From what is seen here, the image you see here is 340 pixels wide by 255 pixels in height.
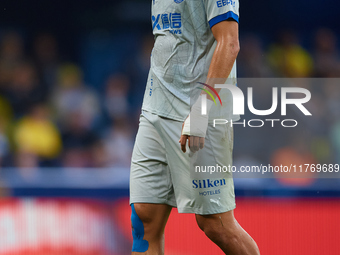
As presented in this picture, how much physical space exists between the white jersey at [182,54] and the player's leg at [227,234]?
437 mm

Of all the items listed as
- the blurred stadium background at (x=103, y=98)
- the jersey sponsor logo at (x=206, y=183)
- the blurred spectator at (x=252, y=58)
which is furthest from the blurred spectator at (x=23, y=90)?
the jersey sponsor logo at (x=206, y=183)

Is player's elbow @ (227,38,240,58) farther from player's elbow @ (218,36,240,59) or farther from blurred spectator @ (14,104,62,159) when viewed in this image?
blurred spectator @ (14,104,62,159)

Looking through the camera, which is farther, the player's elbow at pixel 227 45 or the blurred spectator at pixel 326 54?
the blurred spectator at pixel 326 54

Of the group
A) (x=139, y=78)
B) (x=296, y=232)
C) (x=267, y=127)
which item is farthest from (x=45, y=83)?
(x=296, y=232)

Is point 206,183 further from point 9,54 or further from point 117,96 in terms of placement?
point 9,54

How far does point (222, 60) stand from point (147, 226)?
0.79 m

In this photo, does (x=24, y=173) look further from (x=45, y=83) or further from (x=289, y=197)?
(x=289, y=197)

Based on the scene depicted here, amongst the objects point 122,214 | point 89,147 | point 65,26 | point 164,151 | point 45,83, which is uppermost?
point 65,26

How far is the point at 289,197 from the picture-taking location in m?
3.32

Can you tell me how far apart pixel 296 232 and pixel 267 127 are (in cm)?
106

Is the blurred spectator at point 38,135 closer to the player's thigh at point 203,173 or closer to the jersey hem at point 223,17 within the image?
the player's thigh at point 203,173

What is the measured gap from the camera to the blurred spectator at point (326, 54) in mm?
4176

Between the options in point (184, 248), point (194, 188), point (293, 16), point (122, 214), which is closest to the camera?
point (194, 188)

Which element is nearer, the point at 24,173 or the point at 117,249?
the point at 117,249
